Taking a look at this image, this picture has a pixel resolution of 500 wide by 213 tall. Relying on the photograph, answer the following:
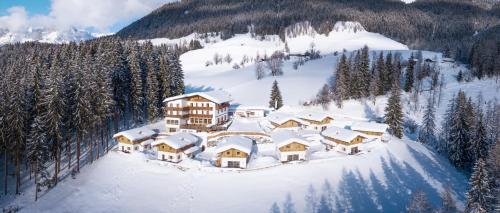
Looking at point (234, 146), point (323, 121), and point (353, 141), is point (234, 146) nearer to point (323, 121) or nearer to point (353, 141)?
point (353, 141)

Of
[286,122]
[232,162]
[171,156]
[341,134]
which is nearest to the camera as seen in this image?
[232,162]

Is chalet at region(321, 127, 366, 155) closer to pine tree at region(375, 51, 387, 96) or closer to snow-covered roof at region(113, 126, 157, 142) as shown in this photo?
snow-covered roof at region(113, 126, 157, 142)

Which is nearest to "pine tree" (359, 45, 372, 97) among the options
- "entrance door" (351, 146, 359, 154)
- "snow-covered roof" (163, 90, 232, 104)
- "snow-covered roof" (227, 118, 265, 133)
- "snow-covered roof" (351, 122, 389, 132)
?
"snow-covered roof" (351, 122, 389, 132)

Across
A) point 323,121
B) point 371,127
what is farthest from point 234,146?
point 323,121

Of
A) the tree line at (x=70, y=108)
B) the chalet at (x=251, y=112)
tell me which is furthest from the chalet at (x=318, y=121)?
the tree line at (x=70, y=108)

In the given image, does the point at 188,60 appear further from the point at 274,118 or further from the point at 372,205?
the point at 372,205

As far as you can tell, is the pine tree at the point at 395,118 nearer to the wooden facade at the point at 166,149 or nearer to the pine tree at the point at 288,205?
the pine tree at the point at 288,205
